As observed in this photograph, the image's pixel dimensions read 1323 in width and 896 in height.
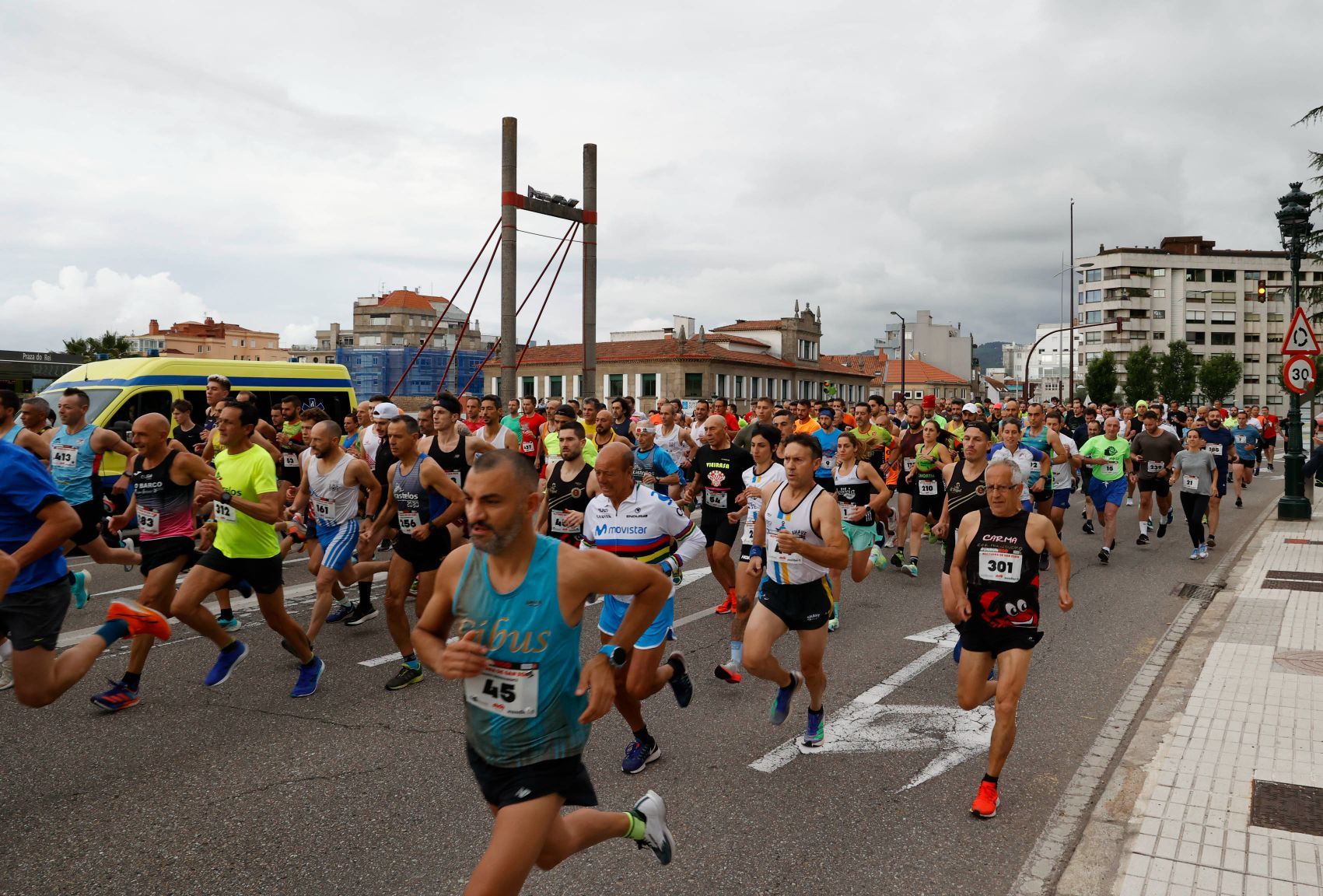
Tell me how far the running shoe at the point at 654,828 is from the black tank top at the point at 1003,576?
205 cm

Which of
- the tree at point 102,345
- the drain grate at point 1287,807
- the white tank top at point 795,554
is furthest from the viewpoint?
the tree at point 102,345

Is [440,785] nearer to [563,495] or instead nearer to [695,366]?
[563,495]

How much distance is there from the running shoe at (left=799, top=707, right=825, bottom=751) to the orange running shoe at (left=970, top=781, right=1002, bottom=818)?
0.99m

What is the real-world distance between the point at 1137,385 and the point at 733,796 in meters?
91.5

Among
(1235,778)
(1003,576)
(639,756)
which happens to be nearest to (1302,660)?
(1235,778)

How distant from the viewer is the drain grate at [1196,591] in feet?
31.0

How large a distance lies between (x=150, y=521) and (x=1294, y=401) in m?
16.0

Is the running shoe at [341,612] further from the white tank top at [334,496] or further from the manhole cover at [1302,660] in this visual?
the manhole cover at [1302,660]

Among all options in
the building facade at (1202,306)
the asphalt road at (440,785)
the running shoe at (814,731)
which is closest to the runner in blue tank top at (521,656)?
the asphalt road at (440,785)

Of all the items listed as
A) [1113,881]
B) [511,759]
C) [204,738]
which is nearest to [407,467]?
[204,738]

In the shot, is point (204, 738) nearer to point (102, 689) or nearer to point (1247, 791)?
point (102, 689)

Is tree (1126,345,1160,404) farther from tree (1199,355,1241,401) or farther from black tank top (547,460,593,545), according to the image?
black tank top (547,460,593,545)

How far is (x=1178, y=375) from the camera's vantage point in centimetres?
8344

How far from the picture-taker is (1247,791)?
4.52 m
